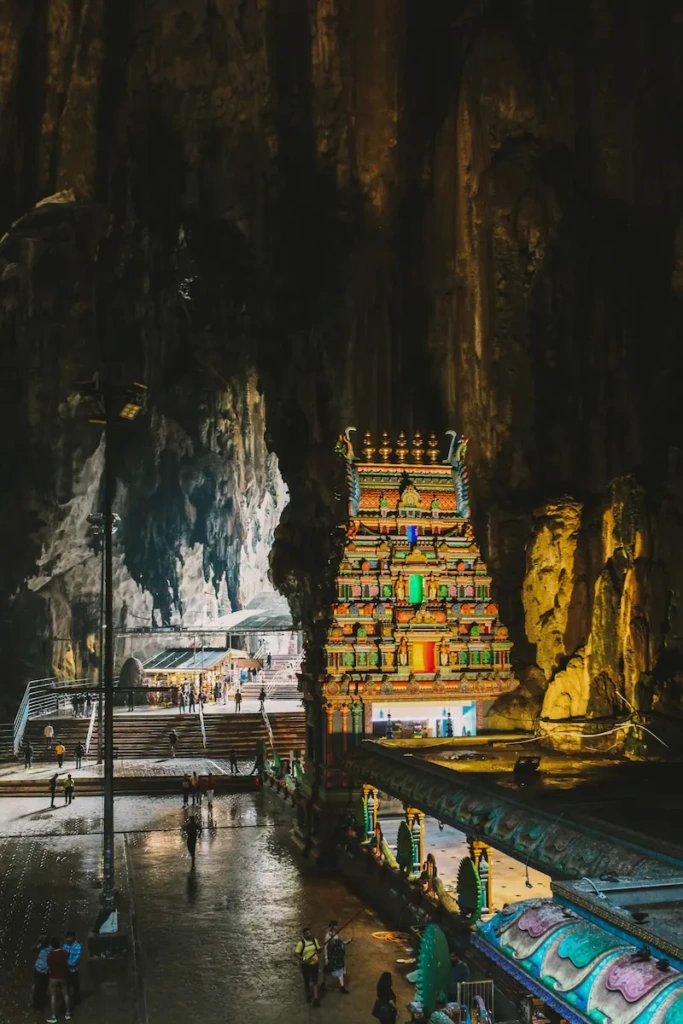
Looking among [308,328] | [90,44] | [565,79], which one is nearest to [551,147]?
[565,79]

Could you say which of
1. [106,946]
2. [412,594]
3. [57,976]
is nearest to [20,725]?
[412,594]

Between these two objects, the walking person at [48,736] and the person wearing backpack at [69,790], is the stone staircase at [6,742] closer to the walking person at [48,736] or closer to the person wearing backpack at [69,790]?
the walking person at [48,736]

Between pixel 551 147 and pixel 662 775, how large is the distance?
22150 millimetres

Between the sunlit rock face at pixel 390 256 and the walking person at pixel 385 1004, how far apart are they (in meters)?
8.44

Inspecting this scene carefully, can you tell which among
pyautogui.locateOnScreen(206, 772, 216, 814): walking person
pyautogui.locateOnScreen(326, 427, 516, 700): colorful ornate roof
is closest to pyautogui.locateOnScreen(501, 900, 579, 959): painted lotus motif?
pyautogui.locateOnScreen(326, 427, 516, 700): colorful ornate roof

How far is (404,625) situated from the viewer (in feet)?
68.4

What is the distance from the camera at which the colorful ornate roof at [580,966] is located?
17.9ft

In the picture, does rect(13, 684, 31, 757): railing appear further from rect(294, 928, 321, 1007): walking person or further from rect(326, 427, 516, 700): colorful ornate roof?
rect(294, 928, 321, 1007): walking person

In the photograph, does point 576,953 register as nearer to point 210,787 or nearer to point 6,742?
point 210,787

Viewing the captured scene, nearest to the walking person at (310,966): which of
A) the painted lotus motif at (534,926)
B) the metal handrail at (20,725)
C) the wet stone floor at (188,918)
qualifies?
the wet stone floor at (188,918)

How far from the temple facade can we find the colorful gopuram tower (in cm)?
2

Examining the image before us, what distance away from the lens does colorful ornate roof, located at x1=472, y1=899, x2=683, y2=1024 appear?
17.9ft

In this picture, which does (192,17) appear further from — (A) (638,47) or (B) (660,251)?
(B) (660,251)

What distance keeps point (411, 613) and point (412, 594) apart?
0.69 meters
